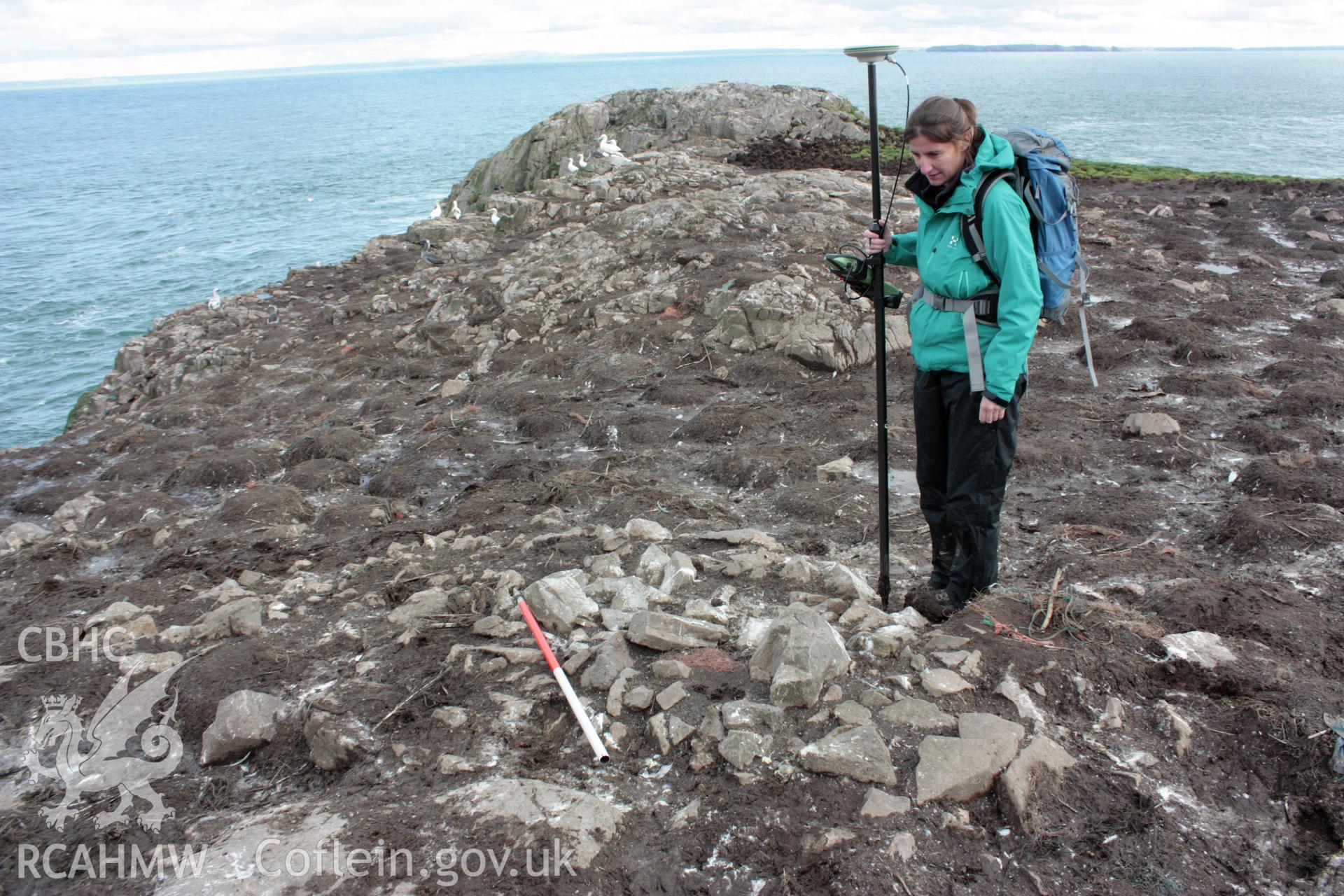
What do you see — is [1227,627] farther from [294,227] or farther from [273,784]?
[294,227]

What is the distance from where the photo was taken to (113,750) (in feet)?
11.1

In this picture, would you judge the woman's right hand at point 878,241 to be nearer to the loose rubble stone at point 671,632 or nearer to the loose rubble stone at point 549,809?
the loose rubble stone at point 671,632

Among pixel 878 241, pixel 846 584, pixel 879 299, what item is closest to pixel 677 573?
pixel 846 584

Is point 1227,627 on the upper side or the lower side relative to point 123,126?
lower

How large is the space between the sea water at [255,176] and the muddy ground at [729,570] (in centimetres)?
1154

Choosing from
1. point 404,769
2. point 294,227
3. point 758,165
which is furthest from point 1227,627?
point 294,227

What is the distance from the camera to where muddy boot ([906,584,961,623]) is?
3.99m

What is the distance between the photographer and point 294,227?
112ft

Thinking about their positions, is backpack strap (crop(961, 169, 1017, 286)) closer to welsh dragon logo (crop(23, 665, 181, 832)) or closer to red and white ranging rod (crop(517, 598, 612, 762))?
red and white ranging rod (crop(517, 598, 612, 762))

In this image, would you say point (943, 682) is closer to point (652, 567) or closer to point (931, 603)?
point (931, 603)

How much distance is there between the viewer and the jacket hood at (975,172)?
10.5 ft

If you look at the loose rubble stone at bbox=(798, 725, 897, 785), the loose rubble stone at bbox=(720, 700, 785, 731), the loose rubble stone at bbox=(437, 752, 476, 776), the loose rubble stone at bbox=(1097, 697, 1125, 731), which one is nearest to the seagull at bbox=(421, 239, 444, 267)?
the loose rubble stone at bbox=(437, 752, 476, 776)

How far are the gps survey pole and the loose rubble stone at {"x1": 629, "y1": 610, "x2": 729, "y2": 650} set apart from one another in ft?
3.06

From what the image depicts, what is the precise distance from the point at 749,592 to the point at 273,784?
2.26 m
